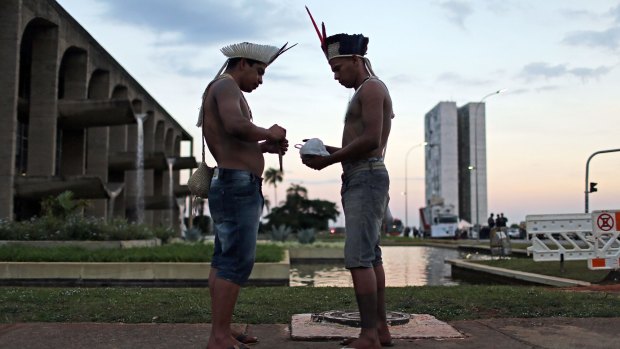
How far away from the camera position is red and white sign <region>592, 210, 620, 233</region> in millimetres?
11141

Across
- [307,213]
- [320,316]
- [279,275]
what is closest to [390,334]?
[320,316]

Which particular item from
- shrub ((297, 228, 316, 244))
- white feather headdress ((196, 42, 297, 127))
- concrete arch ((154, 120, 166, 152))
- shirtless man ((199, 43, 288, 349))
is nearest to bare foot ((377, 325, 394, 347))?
shirtless man ((199, 43, 288, 349))

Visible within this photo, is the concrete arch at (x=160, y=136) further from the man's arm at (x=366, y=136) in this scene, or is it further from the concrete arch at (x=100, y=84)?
the man's arm at (x=366, y=136)

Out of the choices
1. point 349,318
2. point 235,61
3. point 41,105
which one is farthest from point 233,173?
point 41,105

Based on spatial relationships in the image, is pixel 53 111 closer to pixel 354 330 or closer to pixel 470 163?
pixel 354 330

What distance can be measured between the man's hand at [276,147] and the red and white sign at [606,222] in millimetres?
9072

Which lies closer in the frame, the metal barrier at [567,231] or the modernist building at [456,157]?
the metal barrier at [567,231]

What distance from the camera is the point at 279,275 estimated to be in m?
13.2

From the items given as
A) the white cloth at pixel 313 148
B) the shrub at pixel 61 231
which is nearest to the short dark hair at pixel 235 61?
the white cloth at pixel 313 148

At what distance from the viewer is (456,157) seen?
13488 centimetres

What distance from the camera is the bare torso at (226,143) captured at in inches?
149

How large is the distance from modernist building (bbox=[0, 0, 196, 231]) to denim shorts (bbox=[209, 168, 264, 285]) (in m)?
26.5

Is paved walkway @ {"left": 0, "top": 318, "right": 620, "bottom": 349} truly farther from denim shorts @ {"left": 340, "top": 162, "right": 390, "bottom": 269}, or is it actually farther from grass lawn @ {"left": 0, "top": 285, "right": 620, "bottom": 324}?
denim shorts @ {"left": 340, "top": 162, "right": 390, "bottom": 269}

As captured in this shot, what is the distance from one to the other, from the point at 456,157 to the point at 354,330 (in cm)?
13439
